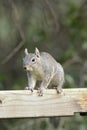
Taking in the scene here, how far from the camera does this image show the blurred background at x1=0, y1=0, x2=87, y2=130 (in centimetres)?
819

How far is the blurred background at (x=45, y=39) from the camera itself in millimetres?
8188

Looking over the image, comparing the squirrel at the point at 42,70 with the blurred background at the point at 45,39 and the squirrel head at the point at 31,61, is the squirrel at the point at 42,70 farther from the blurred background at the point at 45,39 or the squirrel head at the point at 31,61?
the blurred background at the point at 45,39

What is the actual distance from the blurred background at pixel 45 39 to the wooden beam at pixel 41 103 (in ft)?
8.61

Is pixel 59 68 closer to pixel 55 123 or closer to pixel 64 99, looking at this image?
pixel 64 99

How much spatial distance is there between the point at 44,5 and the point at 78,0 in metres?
0.86

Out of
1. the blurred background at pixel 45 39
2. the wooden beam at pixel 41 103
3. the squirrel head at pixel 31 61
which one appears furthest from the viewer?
the blurred background at pixel 45 39

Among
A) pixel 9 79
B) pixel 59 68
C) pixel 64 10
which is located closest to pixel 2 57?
pixel 9 79

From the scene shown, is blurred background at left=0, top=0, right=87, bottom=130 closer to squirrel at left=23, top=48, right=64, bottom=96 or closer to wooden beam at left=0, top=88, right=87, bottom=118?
squirrel at left=23, top=48, right=64, bottom=96

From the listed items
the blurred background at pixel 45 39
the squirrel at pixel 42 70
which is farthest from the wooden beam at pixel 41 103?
the blurred background at pixel 45 39

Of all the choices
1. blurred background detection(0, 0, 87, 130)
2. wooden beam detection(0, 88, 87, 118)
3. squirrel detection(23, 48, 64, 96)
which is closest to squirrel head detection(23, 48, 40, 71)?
squirrel detection(23, 48, 64, 96)

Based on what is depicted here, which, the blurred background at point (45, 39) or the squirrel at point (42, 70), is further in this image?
the blurred background at point (45, 39)

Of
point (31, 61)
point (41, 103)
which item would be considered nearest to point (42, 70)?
point (31, 61)

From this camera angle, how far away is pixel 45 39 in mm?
8805

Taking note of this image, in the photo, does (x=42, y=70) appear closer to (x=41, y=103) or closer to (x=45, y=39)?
(x=41, y=103)
